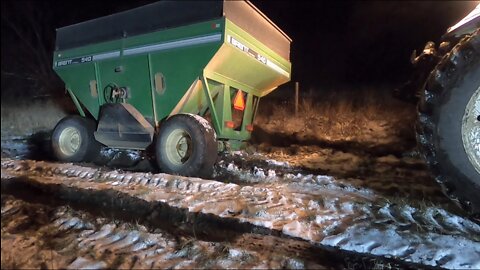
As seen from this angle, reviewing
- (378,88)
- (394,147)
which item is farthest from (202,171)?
(378,88)

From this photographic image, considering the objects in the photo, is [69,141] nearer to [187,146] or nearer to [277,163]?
[187,146]

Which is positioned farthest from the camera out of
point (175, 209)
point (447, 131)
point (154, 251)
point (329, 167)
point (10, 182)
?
point (329, 167)

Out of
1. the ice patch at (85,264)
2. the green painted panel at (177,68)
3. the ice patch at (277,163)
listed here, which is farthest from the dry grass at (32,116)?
the ice patch at (85,264)

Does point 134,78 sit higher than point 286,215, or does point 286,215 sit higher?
point 134,78

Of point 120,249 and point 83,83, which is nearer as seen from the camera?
point 120,249

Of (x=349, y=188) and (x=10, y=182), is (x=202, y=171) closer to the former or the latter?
(x=349, y=188)

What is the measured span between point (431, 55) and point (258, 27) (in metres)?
2.81

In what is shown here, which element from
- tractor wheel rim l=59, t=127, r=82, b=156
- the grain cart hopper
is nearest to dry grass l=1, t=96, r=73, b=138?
tractor wheel rim l=59, t=127, r=82, b=156

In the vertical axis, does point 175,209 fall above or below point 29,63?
below

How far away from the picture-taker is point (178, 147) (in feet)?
19.5

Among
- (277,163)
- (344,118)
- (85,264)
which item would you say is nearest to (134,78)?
(277,163)

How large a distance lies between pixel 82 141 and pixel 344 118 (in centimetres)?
605

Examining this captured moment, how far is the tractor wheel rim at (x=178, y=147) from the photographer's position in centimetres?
573

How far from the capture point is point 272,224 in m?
3.46
